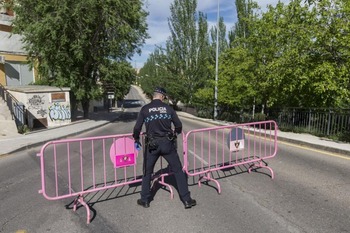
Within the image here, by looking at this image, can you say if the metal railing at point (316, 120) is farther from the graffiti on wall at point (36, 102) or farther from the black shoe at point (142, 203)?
the graffiti on wall at point (36, 102)

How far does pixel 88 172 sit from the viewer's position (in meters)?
7.09

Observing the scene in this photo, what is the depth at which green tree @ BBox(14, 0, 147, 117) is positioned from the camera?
19531 mm

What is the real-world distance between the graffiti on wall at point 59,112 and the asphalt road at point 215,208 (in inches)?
564

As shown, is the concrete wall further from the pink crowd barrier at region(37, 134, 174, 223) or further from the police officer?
the police officer

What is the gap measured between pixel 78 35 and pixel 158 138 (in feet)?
60.8

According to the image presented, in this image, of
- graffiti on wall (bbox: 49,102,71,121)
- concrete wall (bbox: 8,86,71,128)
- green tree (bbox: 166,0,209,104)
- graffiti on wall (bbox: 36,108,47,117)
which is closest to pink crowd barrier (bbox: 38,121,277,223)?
concrete wall (bbox: 8,86,71,128)

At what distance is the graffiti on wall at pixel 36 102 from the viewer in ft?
63.2

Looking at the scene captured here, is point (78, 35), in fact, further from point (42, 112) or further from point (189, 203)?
point (189, 203)

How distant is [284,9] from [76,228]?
1368 cm

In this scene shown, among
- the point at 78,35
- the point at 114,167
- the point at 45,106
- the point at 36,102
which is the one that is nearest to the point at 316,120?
the point at 114,167

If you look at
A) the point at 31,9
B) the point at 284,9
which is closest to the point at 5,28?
the point at 31,9

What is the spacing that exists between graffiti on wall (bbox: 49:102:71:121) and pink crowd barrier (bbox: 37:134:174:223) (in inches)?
455

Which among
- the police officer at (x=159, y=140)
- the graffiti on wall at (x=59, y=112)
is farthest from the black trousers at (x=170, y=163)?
the graffiti on wall at (x=59, y=112)

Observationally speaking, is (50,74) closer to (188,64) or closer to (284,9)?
(284,9)
